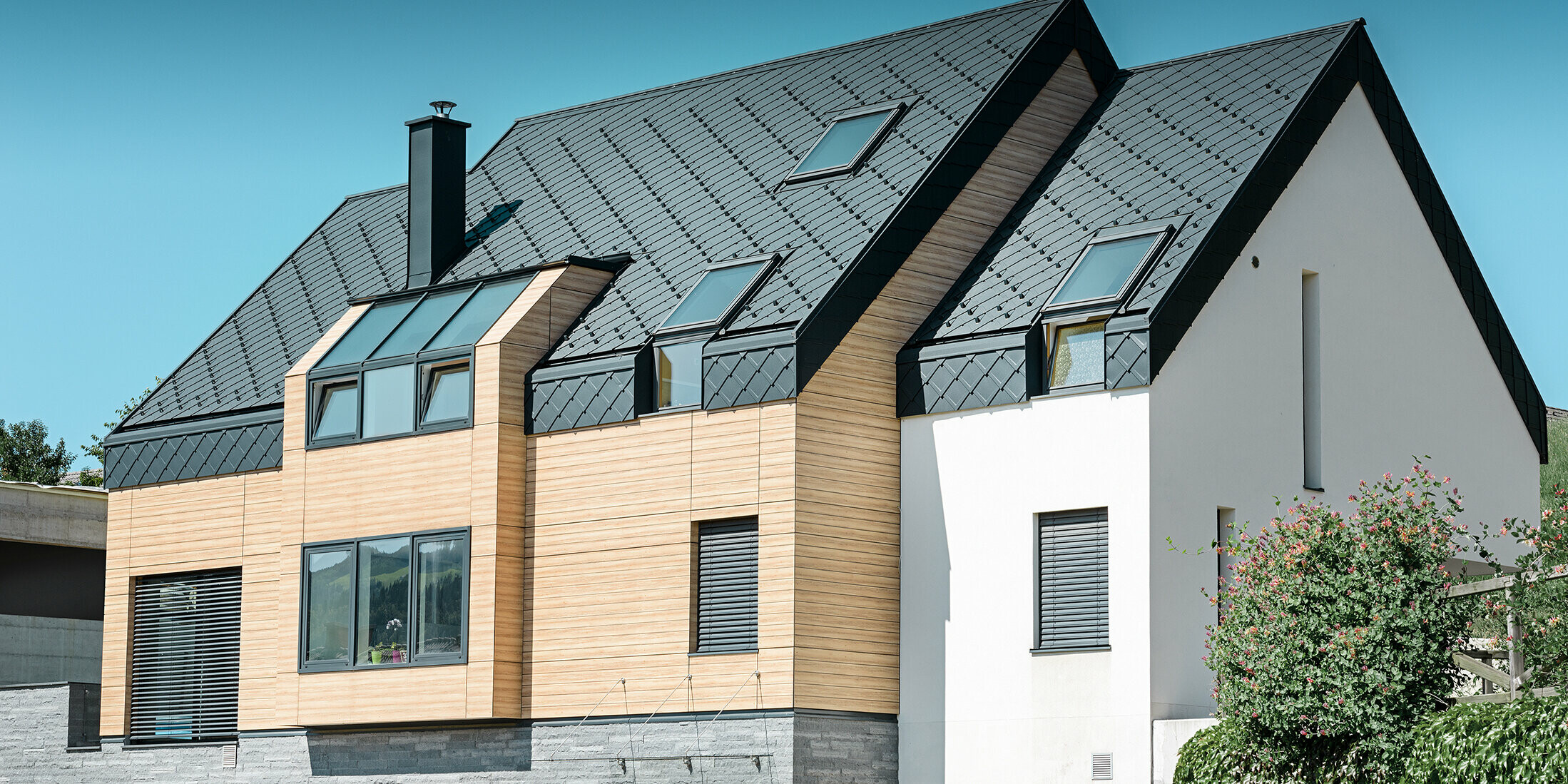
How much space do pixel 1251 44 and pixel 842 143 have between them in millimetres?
5082

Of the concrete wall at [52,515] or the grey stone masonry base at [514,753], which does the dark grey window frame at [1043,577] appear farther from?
the concrete wall at [52,515]

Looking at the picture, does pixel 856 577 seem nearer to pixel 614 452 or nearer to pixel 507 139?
pixel 614 452

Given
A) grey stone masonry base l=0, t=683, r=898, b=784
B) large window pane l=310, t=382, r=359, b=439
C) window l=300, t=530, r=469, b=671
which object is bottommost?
grey stone masonry base l=0, t=683, r=898, b=784

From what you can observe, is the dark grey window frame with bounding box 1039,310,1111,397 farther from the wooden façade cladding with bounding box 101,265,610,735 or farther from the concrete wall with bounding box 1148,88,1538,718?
the wooden façade cladding with bounding box 101,265,610,735

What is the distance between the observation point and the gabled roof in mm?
19609

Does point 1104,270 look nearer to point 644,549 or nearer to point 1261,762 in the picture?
point 1261,762

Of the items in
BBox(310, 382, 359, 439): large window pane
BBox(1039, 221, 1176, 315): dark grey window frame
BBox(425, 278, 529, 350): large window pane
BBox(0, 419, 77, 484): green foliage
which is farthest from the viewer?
BBox(0, 419, 77, 484): green foliage

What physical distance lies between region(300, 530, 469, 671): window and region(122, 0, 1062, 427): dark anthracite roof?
283 centimetres

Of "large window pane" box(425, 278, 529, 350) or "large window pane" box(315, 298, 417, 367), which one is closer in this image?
"large window pane" box(425, 278, 529, 350)

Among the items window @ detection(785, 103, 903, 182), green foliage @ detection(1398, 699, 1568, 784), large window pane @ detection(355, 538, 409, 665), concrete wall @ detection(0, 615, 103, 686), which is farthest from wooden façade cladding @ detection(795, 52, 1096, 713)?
concrete wall @ detection(0, 615, 103, 686)

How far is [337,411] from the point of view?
23359mm

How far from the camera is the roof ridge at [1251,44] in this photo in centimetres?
2258

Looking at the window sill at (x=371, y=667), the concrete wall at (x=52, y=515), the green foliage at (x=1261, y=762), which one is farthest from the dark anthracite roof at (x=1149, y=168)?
the concrete wall at (x=52, y=515)

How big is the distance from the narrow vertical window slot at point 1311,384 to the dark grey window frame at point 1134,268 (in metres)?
2.14
